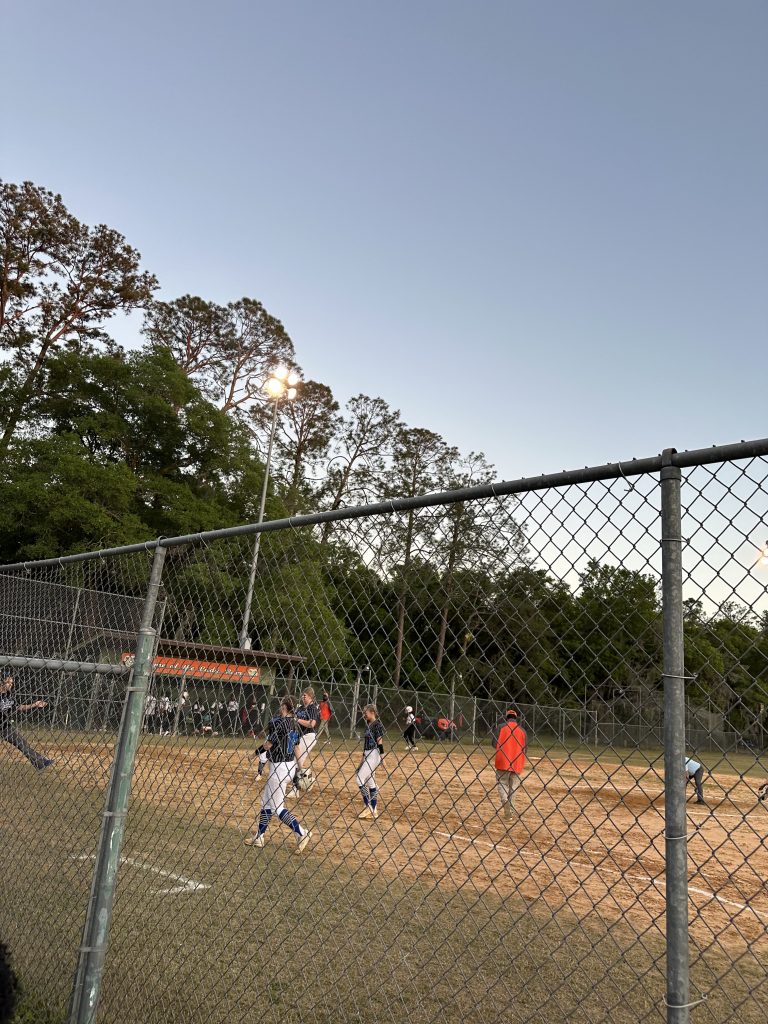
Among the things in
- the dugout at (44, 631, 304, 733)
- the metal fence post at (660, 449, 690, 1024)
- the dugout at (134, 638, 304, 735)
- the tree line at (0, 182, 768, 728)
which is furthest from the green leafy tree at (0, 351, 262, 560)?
the metal fence post at (660, 449, 690, 1024)

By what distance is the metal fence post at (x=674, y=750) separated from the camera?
187 cm

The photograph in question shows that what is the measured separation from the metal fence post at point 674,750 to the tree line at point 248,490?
13cm

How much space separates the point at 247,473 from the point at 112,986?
30.8 m

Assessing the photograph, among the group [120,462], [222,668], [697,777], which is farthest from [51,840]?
[120,462]

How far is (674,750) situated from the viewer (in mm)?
1961

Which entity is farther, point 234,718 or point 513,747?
point 513,747

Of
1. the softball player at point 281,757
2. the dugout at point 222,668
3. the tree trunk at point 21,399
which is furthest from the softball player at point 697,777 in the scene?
the tree trunk at point 21,399

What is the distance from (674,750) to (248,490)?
33.1 metres

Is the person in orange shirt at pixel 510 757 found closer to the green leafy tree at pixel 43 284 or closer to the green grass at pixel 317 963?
the green grass at pixel 317 963

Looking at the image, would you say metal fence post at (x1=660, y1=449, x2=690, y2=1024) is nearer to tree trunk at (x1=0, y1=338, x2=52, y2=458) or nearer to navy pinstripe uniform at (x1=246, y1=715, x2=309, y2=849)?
navy pinstripe uniform at (x1=246, y1=715, x2=309, y2=849)

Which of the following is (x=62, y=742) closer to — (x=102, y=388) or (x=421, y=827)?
(x=421, y=827)

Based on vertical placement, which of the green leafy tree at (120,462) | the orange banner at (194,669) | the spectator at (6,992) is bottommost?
the spectator at (6,992)

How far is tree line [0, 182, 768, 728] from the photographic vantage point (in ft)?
7.74

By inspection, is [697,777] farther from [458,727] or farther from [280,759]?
[458,727]
